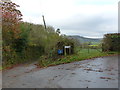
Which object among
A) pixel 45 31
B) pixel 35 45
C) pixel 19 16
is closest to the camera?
pixel 19 16

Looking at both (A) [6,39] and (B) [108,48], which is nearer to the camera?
(A) [6,39]

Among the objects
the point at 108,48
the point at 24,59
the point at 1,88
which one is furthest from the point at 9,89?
the point at 108,48

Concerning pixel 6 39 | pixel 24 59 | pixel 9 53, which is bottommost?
pixel 24 59

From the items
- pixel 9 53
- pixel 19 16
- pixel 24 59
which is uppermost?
pixel 19 16

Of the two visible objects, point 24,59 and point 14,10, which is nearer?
point 14,10

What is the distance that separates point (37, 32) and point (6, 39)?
21.8 feet

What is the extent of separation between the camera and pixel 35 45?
16703mm

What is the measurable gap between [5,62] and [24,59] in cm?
314

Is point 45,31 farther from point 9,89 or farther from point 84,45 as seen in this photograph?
point 9,89

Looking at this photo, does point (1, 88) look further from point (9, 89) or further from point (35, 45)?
point (35, 45)

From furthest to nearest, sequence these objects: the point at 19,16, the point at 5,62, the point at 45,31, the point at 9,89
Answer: the point at 45,31 < the point at 19,16 < the point at 5,62 < the point at 9,89

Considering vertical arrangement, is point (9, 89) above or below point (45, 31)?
below

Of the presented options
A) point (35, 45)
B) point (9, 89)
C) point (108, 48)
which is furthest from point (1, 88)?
point (108, 48)

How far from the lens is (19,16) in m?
11.6
